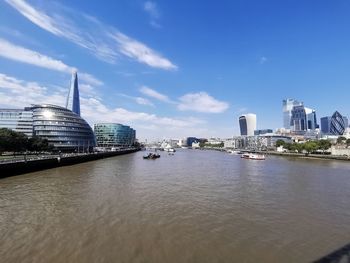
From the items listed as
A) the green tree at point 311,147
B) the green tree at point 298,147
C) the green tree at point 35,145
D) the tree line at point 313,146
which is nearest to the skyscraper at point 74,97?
the green tree at point 35,145

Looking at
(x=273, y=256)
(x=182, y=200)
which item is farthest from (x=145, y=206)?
(x=273, y=256)

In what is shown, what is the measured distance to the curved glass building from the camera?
12638cm

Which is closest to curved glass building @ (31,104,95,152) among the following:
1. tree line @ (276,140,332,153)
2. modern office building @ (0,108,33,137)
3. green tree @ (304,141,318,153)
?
modern office building @ (0,108,33,137)

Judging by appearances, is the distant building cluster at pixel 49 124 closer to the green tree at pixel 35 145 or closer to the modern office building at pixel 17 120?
the modern office building at pixel 17 120

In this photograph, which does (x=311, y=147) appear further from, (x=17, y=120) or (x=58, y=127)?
(x=17, y=120)

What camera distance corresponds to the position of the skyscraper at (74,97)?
634 feet

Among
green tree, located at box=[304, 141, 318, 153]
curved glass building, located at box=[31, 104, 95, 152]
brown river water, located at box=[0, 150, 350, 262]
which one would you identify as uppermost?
curved glass building, located at box=[31, 104, 95, 152]

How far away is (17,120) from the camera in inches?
5034

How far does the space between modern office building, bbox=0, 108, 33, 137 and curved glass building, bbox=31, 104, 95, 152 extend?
1.99 metres

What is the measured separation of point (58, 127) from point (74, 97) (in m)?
72.5

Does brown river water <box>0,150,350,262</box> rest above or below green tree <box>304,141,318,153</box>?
below

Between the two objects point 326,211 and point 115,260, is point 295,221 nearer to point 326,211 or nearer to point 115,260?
point 326,211

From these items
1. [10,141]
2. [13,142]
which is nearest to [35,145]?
[13,142]

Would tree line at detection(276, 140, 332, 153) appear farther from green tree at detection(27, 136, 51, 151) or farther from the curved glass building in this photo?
green tree at detection(27, 136, 51, 151)
